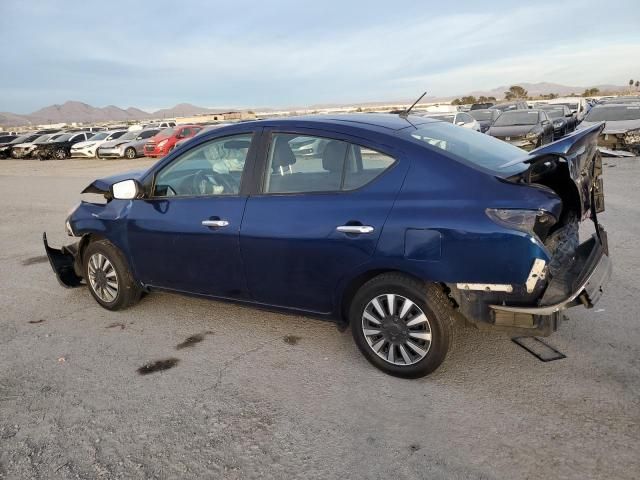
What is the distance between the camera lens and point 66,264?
5.33 m

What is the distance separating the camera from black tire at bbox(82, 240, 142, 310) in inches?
184

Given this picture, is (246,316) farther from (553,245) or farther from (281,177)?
(553,245)

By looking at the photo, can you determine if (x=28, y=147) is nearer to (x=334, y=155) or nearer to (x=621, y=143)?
(x=621, y=143)

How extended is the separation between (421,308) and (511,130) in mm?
14116

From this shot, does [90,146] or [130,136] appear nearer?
[130,136]

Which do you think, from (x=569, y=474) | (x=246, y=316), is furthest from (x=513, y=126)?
(x=569, y=474)

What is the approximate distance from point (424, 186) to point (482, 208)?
384 mm

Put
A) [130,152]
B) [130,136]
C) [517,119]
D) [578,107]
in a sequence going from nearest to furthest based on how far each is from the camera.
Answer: [517,119] → [130,152] → [130,136] → [578,107]

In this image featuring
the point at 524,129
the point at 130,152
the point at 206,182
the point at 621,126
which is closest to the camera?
the point at 206,182

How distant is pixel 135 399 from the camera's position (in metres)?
3.39

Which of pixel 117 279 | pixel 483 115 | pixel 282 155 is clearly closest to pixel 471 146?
pixel 282 155

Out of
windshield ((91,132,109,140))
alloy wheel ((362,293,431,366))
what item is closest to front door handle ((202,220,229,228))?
alloy wheel ((362,293,431,366))

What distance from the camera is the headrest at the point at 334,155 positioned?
3.55 metres

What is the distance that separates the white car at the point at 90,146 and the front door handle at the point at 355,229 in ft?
91.1
